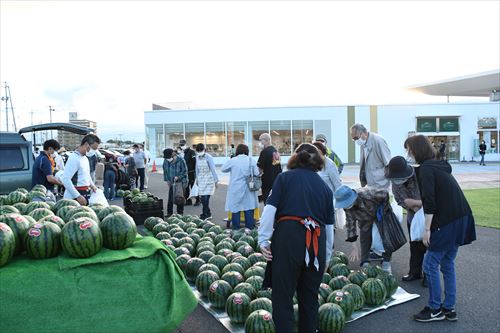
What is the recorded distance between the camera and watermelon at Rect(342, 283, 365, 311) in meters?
5.14

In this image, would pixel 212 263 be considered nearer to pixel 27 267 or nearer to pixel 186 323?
pixel 186 323

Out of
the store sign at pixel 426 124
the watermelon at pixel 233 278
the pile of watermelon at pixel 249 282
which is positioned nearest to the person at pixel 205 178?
the pile of watermelon at pixel 249 282

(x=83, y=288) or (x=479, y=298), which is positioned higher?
(x=83, y=288)

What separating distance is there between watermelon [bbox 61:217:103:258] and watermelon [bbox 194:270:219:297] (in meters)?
2.40

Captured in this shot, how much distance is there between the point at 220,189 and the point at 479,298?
1457 cm

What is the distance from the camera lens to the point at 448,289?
493 cm

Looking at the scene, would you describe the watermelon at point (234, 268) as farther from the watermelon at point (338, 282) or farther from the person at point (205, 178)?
the person at point (205, 178)

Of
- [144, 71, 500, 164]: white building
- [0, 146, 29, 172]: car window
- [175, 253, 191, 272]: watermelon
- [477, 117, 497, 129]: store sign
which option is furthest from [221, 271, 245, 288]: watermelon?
[477, 117, 497, 129]: store sign

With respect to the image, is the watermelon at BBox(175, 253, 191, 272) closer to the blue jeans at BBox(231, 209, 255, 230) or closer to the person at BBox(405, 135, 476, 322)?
the person at BBox(405, 135, 476, 322)

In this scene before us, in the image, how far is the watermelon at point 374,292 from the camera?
5.37 metres

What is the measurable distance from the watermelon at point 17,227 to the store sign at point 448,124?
124ft

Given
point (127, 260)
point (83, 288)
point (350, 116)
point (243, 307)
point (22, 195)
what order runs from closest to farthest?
1. point (83, 288)
2. point (127, 260)
3. point (243, 307)
4. point (22, 195)
5. point (350, 116)

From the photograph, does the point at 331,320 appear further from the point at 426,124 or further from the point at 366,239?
the point at 426,124

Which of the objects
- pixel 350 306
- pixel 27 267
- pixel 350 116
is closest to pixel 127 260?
pixel 27 267
